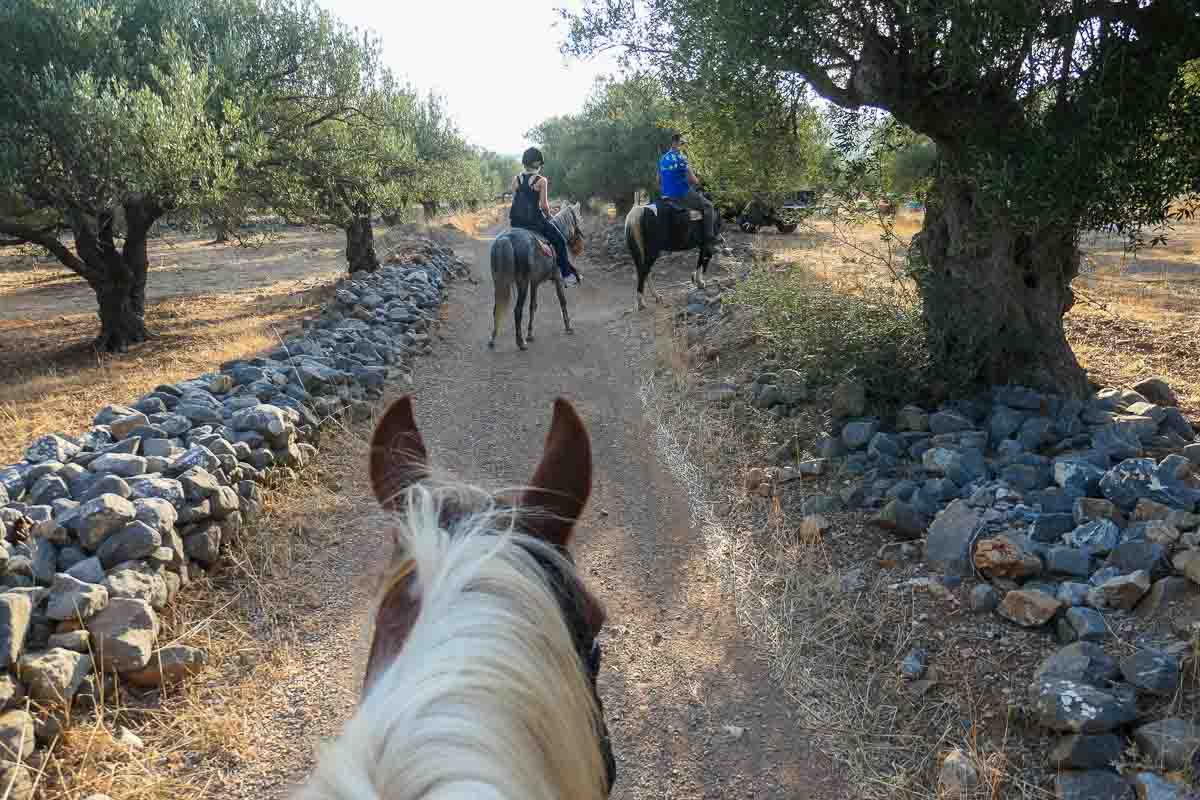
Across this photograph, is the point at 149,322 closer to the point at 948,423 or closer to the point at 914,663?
the point at 948,423

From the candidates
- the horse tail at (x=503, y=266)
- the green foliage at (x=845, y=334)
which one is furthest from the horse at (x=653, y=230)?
the green foliage at (x=845, y=334)

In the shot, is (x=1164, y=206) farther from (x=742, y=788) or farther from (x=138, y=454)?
(x=138, y=454)

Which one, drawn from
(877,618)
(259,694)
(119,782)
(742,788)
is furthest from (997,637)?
(119,782)

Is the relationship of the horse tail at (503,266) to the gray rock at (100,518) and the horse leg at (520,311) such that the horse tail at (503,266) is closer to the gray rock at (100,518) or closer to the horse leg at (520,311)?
the horse leg at (520,311)

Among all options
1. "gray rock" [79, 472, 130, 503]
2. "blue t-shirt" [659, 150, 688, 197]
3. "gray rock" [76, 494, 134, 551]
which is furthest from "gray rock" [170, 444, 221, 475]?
"blue t-shirt" [659, 150, 688, 197]

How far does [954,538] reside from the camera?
3.79m

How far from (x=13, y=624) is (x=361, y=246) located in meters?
15.1

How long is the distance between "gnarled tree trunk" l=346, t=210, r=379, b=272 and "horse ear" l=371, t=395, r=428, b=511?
15559 millimetres

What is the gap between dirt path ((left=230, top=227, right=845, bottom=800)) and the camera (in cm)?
303

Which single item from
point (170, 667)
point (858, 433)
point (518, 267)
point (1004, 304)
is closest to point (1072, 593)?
point (858, 433)

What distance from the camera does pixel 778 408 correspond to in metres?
6.15

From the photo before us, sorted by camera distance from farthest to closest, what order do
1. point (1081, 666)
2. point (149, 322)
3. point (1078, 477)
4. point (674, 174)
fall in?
point (149, 322)
point (674, 174)
point (1078, 477)
point (1081, 666)

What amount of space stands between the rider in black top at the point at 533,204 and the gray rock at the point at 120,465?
6877 millimetres

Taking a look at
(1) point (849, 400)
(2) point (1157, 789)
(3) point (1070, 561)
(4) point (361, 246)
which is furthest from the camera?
(4) point (361, 246)
